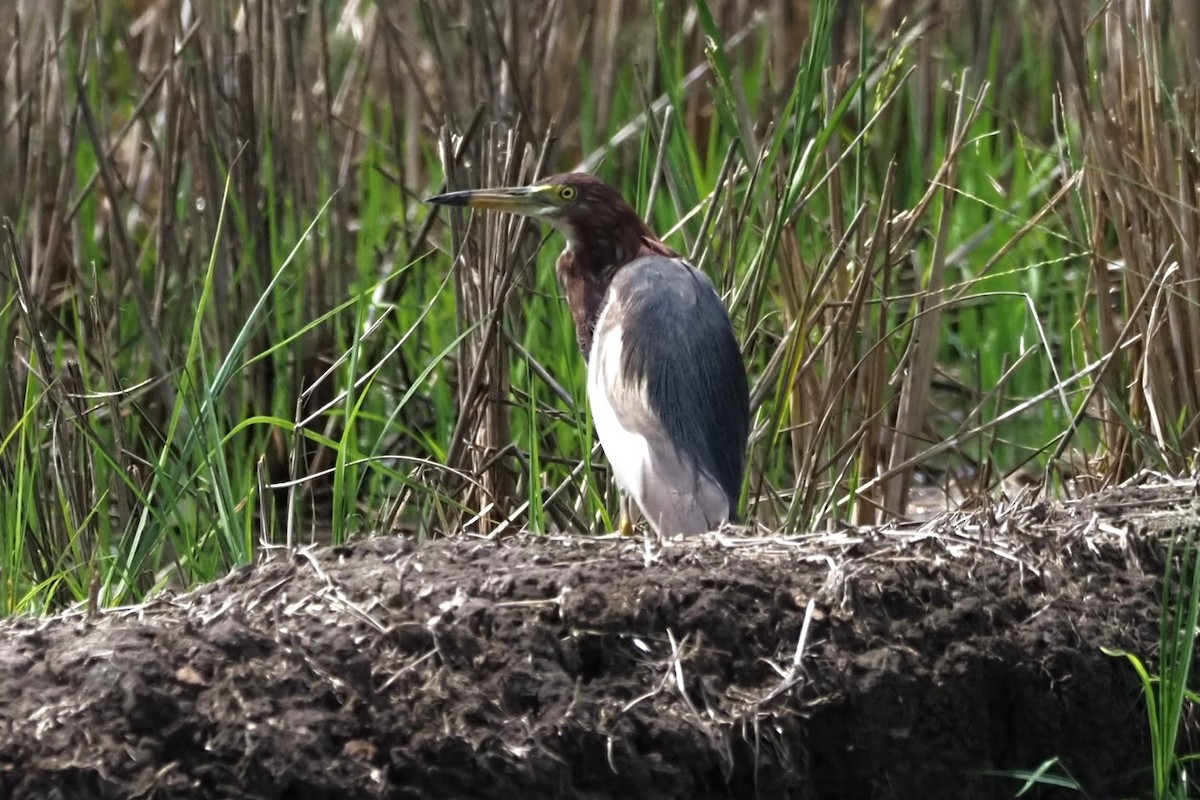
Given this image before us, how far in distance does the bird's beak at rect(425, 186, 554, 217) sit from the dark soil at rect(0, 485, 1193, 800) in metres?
1.24

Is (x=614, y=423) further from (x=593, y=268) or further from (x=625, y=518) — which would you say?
Result: (x=593, y=268)

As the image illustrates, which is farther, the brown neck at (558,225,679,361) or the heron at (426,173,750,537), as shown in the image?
the brown neck at (558,225,679,361)

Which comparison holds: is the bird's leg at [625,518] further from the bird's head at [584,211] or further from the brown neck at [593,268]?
the bird's head at [584,211]


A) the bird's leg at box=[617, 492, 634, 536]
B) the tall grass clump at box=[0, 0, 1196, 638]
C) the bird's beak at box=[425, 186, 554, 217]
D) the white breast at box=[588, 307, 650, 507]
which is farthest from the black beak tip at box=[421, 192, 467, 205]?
the bird's leg at box=[617, 492, 634, 536]

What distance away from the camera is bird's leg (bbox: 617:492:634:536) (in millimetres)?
3992

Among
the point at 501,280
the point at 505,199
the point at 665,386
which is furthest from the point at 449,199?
the point at 665,386

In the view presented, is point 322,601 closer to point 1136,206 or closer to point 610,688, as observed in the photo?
point 610,688

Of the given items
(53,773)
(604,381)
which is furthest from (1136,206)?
(53,773)

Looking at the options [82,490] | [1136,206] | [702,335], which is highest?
[1136,206]

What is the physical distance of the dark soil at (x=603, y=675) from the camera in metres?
2.53

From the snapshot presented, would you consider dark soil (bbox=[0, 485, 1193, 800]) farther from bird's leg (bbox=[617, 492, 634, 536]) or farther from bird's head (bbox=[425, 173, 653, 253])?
bird's head (bbox=[425, 173, 653, 253])

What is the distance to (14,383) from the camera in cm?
430

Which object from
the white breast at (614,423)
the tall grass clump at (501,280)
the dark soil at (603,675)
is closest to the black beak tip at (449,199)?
the tall grass clump at (501,280)

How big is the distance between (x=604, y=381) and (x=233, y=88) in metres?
1.49
